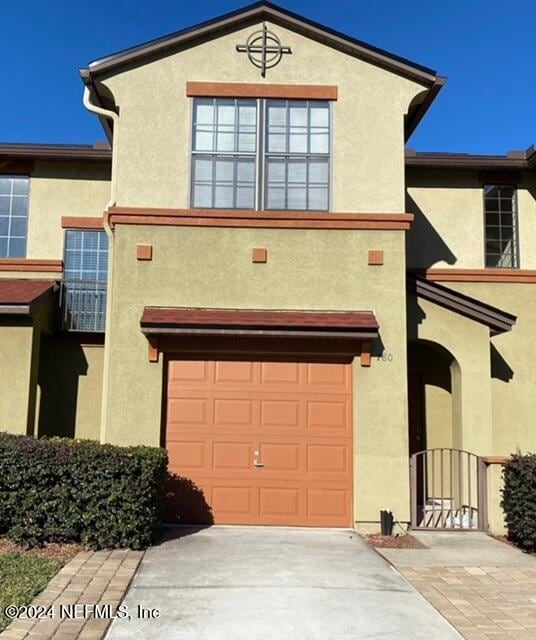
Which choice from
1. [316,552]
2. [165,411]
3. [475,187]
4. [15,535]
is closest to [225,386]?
[165,411]

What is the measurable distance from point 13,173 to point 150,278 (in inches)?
241

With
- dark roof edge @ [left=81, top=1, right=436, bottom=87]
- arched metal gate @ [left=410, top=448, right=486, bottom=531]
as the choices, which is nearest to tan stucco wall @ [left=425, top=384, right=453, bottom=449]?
arched metal gate @ [left=410, top=448, right=486, bottom=531]

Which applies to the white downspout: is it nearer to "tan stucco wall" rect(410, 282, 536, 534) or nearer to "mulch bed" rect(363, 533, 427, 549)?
"mulch bed" rect(363, 533, 427, 549)

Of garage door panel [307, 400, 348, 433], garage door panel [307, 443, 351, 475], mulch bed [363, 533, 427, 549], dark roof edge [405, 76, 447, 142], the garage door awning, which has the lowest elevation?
mulch bed [363, 533, 427, 549]

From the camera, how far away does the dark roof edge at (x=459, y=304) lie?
11250 millimetres

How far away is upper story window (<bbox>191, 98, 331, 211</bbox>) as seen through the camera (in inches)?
427

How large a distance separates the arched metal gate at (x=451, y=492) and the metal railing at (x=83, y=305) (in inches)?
266

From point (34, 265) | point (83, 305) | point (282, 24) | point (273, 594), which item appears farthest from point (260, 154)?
point (273, 594)

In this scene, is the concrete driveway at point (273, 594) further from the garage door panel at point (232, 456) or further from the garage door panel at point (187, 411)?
the garage door panel at point (187, 411)

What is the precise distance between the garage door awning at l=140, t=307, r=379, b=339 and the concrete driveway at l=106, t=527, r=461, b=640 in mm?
2884

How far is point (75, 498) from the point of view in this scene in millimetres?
8352

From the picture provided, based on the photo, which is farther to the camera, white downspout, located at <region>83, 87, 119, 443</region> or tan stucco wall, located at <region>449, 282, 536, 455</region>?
tan stucco wall, located at <region>449, 282, 536, 455</region>

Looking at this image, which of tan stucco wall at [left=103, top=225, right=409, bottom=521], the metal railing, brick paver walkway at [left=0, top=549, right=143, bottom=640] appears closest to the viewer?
brick paver walkway at [left=0, top=549, right=143, bottom=640]

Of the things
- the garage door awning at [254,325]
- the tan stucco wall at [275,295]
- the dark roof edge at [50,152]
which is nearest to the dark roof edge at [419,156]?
the dark roof edge at [50,152]
